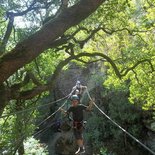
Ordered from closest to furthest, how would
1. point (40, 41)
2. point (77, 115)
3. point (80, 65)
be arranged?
point (40, 41) → point (77, 115) → point (80, 65)

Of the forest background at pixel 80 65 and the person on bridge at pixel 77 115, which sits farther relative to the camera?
the person on bridge at pixel 77 115

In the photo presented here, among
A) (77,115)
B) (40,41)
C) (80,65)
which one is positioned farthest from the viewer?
(80,65)

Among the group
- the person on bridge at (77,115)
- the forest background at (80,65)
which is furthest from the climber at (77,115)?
the forest background at (80,65)

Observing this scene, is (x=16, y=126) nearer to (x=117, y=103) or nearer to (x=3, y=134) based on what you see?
(x=3, y=134)

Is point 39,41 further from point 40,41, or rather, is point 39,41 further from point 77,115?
point 77,115

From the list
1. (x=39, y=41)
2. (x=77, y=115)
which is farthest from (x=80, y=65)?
(x=39, y=41)

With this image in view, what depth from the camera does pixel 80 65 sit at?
60.2 ft

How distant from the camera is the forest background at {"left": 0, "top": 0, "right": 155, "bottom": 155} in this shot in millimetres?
6680

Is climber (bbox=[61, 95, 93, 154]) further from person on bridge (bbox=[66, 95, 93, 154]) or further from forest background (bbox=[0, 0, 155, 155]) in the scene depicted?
forest background (bbox=[0, 0, 155, 155])

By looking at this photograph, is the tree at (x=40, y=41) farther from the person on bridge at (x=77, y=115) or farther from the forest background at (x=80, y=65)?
the person on bridge at (x=77, y=115)

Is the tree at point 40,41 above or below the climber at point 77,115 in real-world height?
above

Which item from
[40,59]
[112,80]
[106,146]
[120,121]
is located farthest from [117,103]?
[40,59]

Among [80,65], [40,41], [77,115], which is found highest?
[80,65]

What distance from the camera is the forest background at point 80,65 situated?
6.68 metres
